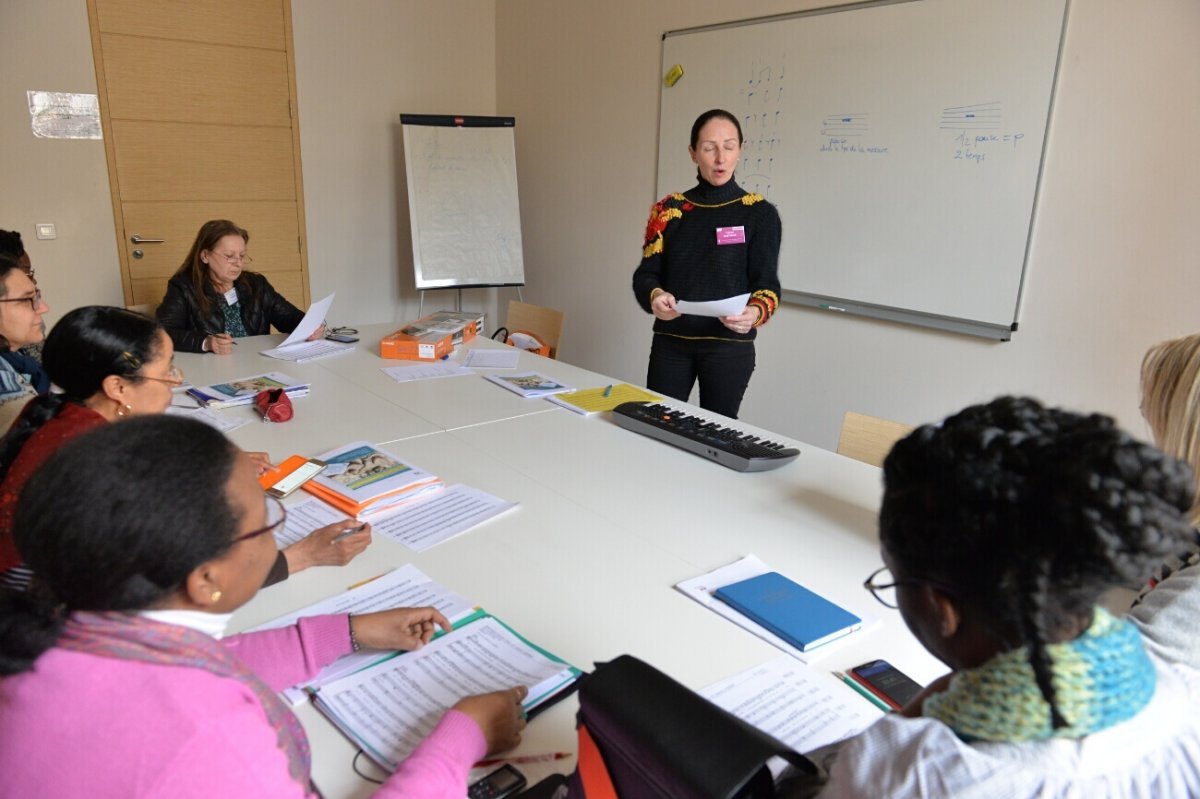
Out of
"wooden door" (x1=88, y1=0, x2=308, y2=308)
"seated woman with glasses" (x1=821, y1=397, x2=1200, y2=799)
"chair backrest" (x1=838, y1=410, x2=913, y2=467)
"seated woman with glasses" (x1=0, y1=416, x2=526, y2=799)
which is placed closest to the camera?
"seated woman with glasses" (x1=821, y1=397, x2=1200, y2=799)

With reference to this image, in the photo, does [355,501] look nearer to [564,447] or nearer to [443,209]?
[564,447]

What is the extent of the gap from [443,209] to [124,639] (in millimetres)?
4431

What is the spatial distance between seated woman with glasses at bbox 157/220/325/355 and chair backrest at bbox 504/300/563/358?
1.06 metres

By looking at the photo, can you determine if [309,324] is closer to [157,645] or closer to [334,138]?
[334,138]

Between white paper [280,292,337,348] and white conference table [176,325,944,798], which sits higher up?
white paper [280,292,337,348]

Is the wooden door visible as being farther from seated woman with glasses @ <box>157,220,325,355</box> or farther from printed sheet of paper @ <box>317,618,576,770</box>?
printed sheet of paper @ <box>317,618,576,770</box>

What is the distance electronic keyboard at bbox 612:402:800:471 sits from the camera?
1901 mm

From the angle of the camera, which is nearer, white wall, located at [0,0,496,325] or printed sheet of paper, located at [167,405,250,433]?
printed sheet of paper, located at [167,405,250,433]

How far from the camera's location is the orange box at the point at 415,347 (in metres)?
2.90

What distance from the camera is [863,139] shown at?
128 inches

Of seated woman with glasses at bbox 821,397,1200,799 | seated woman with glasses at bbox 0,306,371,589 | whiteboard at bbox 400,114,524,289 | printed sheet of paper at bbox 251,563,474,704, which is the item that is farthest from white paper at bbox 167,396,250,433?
whiteboard at bbox 400,114,524,289

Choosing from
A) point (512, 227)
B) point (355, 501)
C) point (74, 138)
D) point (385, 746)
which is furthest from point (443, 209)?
point (385, 746)

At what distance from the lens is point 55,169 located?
3.95m

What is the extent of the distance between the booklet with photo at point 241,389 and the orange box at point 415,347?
0.40 meters
